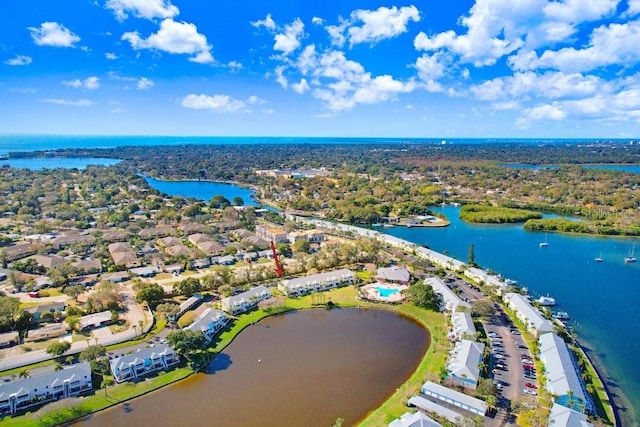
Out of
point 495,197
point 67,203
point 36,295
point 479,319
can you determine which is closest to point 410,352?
point 479,319

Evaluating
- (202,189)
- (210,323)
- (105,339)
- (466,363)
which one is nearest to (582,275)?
(466,363)

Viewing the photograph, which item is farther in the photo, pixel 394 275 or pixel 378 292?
pixel 394 275

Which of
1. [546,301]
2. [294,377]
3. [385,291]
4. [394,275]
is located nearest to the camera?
[294,377]

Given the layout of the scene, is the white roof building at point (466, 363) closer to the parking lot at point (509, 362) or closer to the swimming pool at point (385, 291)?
the parking lot at point (509, 362)

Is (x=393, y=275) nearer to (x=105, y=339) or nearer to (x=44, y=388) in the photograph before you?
(x=105, y=339)

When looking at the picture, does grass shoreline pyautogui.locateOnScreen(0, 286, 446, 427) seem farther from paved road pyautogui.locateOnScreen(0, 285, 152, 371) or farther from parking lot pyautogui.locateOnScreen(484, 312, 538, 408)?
paved road pyautogui.locateOnScreen(0, 285, 152, 371)

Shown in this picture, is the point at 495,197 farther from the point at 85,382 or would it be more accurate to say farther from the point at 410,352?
the point at 85,382

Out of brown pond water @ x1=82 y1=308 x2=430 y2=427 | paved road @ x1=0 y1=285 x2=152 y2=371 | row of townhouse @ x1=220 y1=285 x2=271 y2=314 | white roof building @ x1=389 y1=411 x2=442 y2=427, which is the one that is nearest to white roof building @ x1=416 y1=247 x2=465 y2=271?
brown pond water @ x1=82 y1=308 x2=430 y2=427
